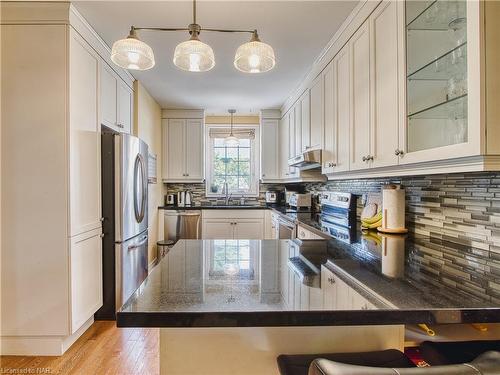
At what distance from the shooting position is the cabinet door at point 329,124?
2371mm

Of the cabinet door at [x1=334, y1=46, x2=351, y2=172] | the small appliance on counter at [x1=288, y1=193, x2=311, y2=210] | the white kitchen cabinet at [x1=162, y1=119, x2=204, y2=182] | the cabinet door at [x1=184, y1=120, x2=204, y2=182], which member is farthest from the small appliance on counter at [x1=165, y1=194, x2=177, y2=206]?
the cabinet door at [x1=334, y1=46, x2=351, y2=172]

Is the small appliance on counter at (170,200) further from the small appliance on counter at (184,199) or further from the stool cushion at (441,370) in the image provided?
the stool cushion at (441,370)

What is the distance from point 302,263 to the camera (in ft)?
3.54

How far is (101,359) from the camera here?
6.23 ft

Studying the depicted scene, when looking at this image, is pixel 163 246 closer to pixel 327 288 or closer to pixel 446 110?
pixel 327 288

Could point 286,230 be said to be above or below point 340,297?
below

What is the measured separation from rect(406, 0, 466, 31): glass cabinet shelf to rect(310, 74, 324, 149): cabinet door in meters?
1.28

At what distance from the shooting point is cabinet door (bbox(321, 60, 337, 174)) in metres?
2.37

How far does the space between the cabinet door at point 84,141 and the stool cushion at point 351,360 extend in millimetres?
1805

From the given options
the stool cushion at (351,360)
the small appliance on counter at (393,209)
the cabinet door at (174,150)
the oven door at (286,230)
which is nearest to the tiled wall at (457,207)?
the small appliance on counter at (393,209)

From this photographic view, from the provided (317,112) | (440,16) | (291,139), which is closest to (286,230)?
(317,112)

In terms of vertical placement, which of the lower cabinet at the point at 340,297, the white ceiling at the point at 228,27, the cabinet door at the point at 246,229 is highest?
the white ceiling at the point at 228,27

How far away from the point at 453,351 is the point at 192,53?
1.53 meters

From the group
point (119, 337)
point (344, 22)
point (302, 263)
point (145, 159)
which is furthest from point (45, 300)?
point (344, 22)
